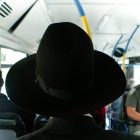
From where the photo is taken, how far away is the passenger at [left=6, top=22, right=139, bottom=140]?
40.7 inches

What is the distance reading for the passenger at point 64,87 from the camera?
3.39 feet

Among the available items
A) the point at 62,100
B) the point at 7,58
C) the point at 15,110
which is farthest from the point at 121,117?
the point at 62,100

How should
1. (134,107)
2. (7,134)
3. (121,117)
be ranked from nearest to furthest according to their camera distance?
(7,134)
(134,107)
(121,117)

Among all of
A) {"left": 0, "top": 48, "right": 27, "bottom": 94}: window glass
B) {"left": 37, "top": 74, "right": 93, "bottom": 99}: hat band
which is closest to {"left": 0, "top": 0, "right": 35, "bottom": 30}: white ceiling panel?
{"left": 0, "top": 48, "right": 27, "bottom": 94}: window glass

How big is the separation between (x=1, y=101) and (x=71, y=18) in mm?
2506

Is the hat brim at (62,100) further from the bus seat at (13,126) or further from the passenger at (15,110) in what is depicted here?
the passenger at (15,110)

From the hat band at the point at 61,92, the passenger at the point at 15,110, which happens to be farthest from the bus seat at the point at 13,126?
the hat band at the point at 61,92

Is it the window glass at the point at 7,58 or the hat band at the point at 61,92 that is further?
the window glass at the point at 7,58

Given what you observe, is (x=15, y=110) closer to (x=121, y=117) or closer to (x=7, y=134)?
(x=7, y=134)

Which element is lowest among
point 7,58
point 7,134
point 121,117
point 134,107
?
point 7,134

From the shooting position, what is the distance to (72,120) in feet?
3.39

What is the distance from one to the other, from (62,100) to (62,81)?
62mm

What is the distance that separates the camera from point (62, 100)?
1.12 meters

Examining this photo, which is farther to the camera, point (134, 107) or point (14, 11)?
A: point (134, 107)
